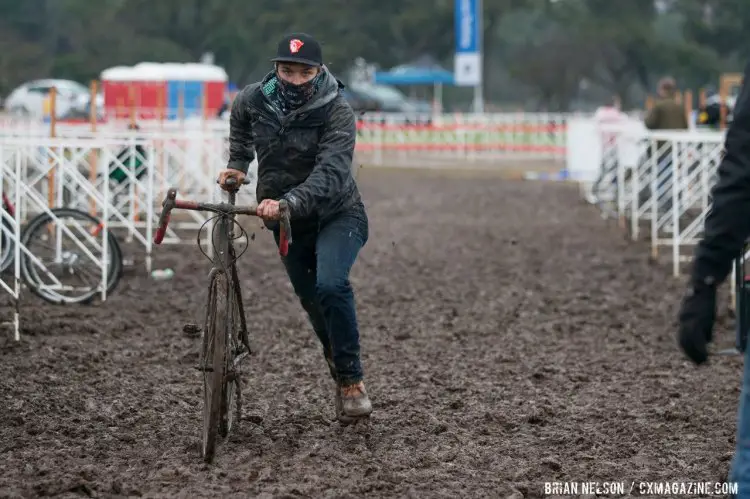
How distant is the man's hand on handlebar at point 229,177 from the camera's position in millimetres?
6675

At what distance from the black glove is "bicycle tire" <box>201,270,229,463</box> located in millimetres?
2494

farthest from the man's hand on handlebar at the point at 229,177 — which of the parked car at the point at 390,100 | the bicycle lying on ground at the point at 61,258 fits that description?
the parked car at the point at 390,100

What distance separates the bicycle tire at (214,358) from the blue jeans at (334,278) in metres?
0.49

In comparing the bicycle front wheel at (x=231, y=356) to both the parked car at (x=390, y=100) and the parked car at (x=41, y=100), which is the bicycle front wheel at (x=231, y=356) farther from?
the parked car at (x=390, y=100)

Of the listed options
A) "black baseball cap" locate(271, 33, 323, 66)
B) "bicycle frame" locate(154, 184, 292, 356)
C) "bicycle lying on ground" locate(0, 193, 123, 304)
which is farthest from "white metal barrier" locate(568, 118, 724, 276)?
"bicycle frame" locate(154, 184, 292, 356)

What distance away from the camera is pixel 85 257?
37.6 feet

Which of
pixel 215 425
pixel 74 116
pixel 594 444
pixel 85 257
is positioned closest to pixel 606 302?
pixel 85 257

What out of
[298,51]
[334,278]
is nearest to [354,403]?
[334,278]

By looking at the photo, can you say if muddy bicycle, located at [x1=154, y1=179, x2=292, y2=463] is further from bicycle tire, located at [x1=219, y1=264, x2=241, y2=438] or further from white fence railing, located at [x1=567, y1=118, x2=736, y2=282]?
white fence railing, located at [x1=567, y1=118, x2=736, y2=282]

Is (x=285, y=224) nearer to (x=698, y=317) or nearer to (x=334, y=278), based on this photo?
(x=334, y=278)

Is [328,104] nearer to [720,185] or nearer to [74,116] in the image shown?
[720,185]

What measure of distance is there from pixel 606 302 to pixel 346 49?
51.3 m

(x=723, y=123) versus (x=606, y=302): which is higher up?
(x=723, y=123)

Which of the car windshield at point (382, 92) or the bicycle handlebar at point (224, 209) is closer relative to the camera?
the bicycle handlebar at point (224, 209)
